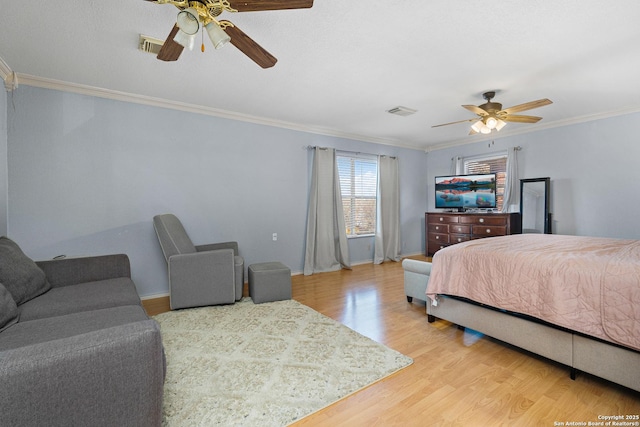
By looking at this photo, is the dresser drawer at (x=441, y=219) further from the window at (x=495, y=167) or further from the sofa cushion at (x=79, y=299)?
the sofa cushion at (x=79, y=299)

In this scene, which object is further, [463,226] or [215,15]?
[463,226]

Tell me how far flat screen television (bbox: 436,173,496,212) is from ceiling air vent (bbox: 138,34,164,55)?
17.4 feet

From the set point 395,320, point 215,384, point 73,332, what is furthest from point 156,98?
point 395,320

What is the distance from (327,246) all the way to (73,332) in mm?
3916

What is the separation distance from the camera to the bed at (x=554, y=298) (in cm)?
174

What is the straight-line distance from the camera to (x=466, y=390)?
1872mm

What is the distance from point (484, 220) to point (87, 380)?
5.67 metres

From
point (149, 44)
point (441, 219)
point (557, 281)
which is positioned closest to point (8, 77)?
point (149, 44)

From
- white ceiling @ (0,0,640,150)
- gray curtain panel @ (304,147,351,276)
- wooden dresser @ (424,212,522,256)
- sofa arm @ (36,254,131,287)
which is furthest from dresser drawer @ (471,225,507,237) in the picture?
sofa arm @ (36,254,131,287)

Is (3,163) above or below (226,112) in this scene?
below

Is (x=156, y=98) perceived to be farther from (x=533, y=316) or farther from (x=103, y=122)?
(x=533, y=316)

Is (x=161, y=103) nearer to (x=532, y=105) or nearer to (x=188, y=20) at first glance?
(x=188, y=20)

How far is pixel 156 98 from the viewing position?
12.1ft

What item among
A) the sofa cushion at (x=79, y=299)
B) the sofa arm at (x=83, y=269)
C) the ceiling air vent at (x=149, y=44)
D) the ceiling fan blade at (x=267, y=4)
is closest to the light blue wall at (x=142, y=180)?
the sofa arm at (x=83, y=269)
